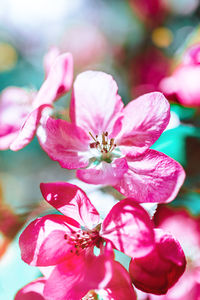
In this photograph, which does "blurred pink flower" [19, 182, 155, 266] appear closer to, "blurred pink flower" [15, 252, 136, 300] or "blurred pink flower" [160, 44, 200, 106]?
"blurred pink flower" [15, 252, 136, 300]

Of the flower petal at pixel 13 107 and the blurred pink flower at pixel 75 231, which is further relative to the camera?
the flower petal at pixel 13 107

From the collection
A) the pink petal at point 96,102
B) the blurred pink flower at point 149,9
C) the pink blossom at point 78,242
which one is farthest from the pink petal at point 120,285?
the blurred pink flower at point 149,9

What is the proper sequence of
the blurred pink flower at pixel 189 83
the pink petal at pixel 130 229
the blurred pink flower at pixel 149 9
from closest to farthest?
the pink petal at pixel 130 229, the blurred pink flower at pixel 189 83, the blurred pink flower at pixel 149 9

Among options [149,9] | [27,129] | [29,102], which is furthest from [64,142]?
[149,9]

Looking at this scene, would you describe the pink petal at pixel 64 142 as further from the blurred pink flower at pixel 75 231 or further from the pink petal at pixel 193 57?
the pink petal at pixel 193 57

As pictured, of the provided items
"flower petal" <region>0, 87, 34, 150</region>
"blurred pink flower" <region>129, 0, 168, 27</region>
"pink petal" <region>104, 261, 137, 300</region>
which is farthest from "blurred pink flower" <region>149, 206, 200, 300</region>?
"blurred pink flower" <region>129, 0, 168, 27</region>

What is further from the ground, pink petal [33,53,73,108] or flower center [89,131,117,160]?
pink petal [33,53,73,108]

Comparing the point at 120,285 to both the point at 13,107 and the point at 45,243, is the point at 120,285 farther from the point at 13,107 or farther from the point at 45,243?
the point at 13,107
